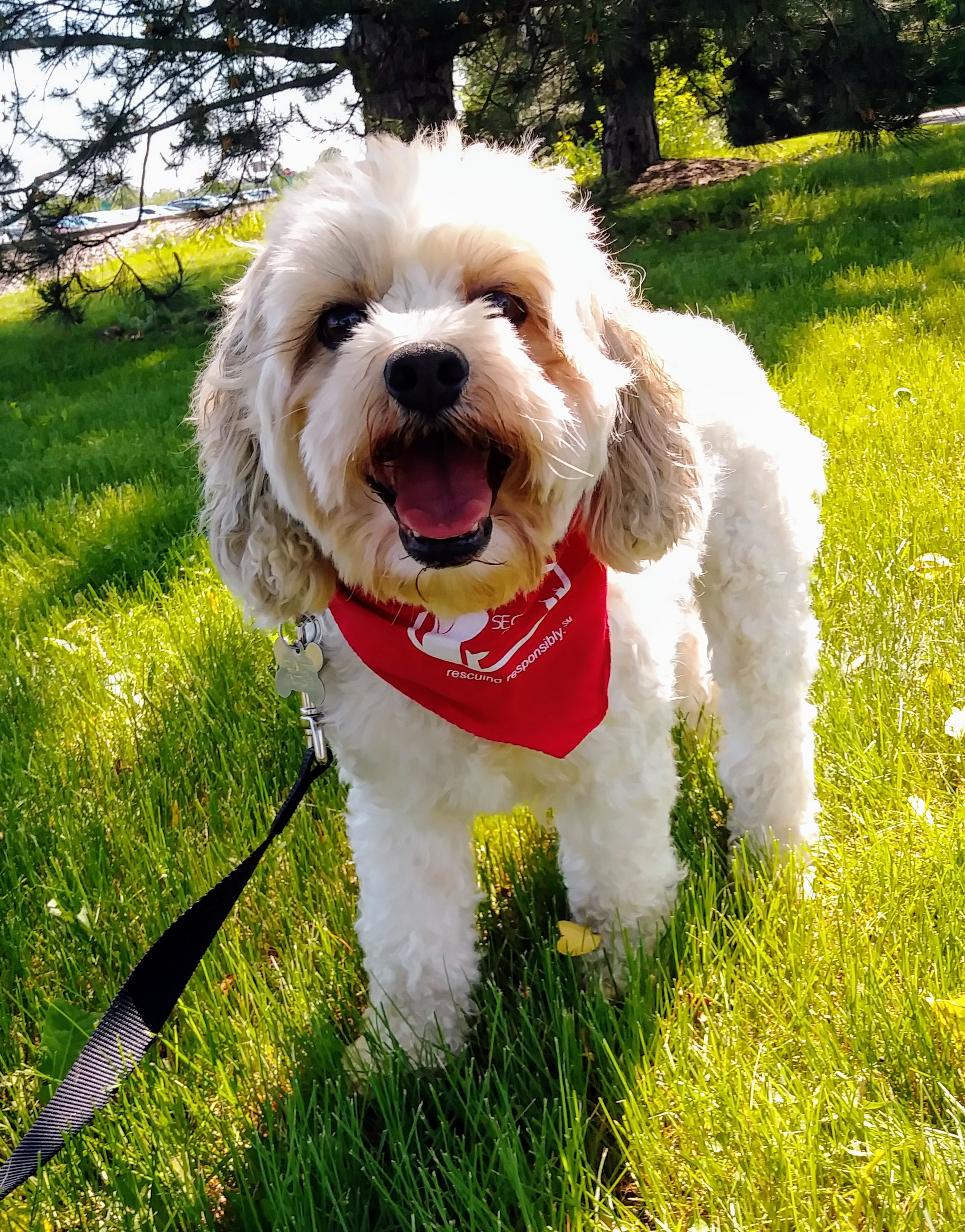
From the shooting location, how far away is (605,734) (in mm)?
2234

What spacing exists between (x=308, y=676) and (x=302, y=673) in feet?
0.05

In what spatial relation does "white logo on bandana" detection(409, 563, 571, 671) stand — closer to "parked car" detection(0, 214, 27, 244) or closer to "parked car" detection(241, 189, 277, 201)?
"parked car" detection(241, 189, 277, 201)

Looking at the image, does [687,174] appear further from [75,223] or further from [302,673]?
[302,673]

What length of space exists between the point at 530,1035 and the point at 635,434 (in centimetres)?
136

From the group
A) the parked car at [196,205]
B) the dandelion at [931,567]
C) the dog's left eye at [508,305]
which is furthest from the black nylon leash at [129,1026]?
the parked car at [196,205]

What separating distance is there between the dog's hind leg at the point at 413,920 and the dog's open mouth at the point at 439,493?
68 cm

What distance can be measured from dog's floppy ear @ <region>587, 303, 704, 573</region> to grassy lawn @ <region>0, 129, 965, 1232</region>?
876 mm

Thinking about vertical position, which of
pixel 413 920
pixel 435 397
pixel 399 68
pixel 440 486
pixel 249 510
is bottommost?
pixel 413 920

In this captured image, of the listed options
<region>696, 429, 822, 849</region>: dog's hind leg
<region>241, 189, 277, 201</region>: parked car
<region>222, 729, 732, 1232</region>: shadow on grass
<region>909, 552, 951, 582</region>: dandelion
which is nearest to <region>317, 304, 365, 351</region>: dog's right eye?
<region>696, 429, 822, 849</region>: dog's hind leg

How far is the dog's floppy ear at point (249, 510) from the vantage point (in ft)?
7.21

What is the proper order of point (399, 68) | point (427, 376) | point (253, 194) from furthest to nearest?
point (253, 194) → point (399, 68) → point (427, 376)

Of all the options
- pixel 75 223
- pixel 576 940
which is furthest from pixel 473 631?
pixel 75 223

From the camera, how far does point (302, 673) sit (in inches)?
87.4

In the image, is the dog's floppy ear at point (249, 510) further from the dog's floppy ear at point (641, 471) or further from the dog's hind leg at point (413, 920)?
the dog's floppy ear at point (641, 471)
